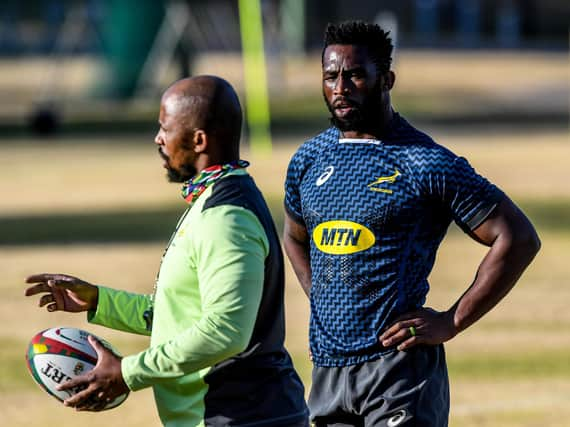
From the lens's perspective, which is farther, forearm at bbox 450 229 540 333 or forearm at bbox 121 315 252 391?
forearm at bbox 450 229 540 333

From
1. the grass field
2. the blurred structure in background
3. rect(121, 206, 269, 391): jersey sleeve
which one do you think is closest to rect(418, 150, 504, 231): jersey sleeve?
rect(121, 206, 269, 391): jersey sleeve

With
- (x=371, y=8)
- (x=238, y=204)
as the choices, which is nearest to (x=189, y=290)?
(x=238, y=204)

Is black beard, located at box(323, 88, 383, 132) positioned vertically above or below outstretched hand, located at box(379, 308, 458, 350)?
above

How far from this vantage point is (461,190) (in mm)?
5254

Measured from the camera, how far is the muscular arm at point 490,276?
531 centimetres

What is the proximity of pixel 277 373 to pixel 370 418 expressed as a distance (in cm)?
49

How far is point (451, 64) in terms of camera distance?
48906 millimetres

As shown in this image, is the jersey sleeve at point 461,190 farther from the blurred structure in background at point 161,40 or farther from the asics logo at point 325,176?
the blurred structure in background at point 161,40

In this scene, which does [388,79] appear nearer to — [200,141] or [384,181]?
[384,181]

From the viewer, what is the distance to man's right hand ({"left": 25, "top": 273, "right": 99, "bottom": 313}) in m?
5.44

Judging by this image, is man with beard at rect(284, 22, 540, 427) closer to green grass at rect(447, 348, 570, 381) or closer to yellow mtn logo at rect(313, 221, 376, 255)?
yellow mtn logo at rect(313, 221, 376, 255)

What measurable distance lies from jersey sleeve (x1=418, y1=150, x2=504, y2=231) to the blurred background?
151 inches

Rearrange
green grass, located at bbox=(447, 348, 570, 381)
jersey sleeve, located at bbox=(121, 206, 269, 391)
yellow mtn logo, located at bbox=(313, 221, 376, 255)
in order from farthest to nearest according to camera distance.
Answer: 1. green grass, located at bbox=(447, 348, 570, 381)
2. yellow mtn logo, located at bbox=(313, 221, 376, 255)
3. jersey sleeve, located at bbox=(121, 206, 269, 391)

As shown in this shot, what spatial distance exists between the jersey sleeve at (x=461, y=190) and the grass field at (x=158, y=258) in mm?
3784
